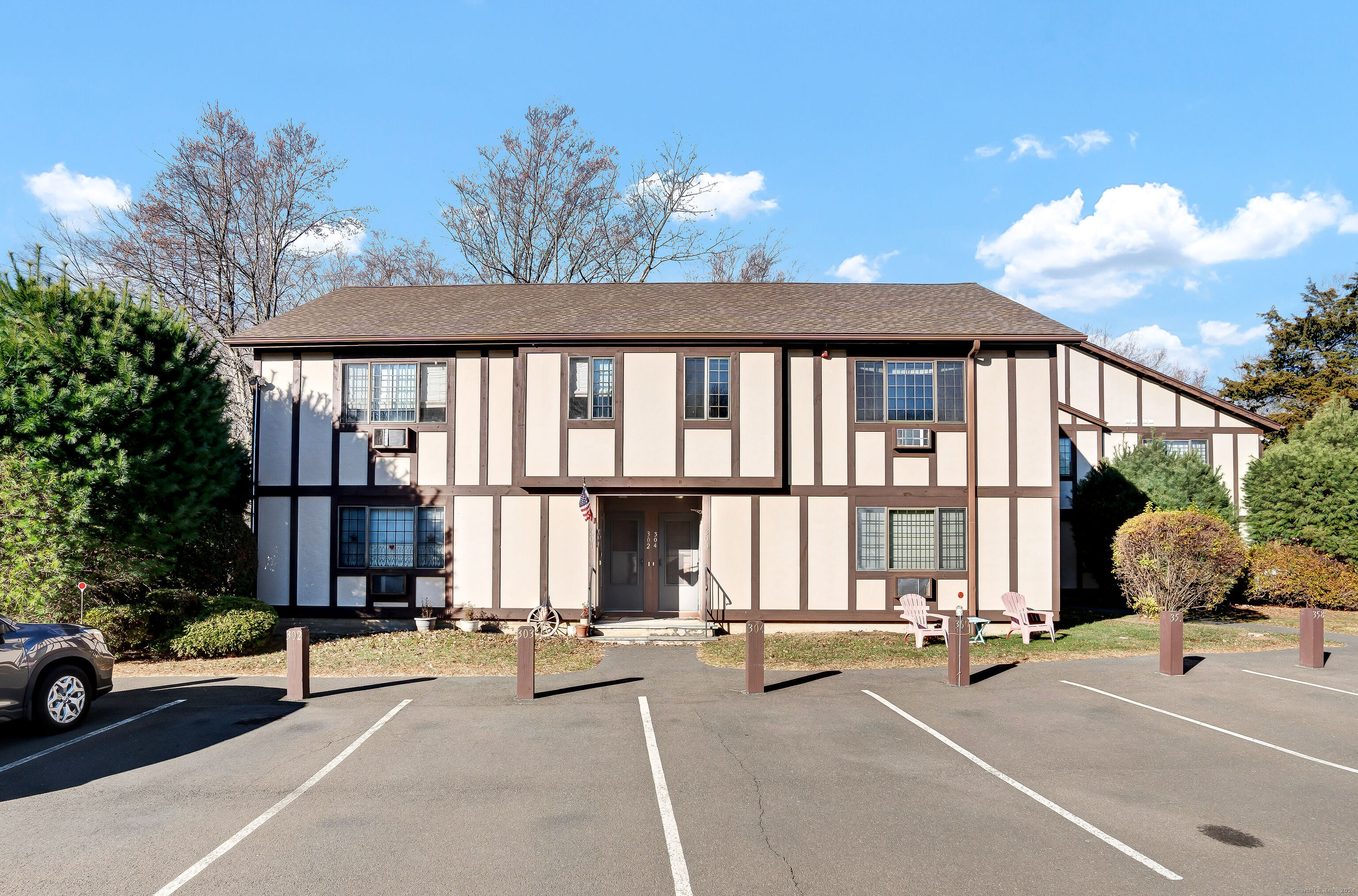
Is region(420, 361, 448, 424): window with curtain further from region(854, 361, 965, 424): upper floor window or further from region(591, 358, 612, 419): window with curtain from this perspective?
region(854, 361, 965, 424): upper floor window

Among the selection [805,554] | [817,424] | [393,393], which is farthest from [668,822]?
[393,393]

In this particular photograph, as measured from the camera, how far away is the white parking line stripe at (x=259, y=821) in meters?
5.00

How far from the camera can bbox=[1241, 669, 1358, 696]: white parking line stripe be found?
34.8 ft

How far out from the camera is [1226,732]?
873 centimetres

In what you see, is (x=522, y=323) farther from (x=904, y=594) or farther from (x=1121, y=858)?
(x=1121, y=858)

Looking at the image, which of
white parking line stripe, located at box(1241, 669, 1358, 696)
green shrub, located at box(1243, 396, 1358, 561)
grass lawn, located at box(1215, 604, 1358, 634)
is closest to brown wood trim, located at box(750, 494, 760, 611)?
white parking line stripe, located at box(1241, 669, 1358, 696)

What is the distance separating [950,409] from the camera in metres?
15.7

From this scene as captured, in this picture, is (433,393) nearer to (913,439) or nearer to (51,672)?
(51,672)

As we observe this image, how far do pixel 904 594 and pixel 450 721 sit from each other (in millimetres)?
9953

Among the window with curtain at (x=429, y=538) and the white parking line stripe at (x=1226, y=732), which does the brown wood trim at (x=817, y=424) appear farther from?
the window with curtain at (x=429, y=538)

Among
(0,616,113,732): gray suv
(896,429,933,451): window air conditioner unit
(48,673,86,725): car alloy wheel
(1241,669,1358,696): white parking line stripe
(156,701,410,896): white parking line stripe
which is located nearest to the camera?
(156,701,410,896): white parking line stripe

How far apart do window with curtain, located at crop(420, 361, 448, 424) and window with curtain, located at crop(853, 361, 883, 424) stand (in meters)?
9.08

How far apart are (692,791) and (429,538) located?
35.4ft

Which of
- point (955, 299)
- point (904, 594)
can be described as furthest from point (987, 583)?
point (955, 299)
